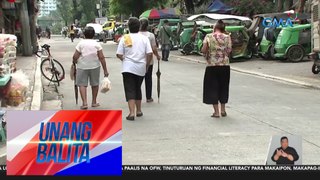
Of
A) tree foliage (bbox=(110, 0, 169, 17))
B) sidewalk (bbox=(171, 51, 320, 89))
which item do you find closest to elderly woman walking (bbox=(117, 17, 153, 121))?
sidewalk (bbox=(171, 51, 320, 89))

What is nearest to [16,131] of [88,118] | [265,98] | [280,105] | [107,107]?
[88,118]

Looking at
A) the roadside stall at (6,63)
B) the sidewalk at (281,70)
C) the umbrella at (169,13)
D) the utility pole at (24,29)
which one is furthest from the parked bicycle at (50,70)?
the umbrella at (169,13)

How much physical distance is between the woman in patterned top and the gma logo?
1266 cm

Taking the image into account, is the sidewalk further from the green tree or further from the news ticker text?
the green tree

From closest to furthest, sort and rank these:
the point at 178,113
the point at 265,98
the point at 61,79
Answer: the point at 178,113, the point at 265,98, the point at 61,79

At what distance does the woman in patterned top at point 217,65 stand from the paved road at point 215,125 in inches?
17.2

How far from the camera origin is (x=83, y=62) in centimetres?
975

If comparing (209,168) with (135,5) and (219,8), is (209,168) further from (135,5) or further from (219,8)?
(135,5)

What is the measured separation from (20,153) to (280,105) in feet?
25.4

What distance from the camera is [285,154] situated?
3.85m

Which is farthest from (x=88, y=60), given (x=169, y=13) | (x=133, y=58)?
(x=169, y=13)

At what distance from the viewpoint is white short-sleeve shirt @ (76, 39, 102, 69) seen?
9680 millimetres

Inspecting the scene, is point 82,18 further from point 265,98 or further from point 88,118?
point 88,118

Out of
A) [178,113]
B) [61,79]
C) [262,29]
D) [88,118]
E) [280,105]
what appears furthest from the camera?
[262,29]
